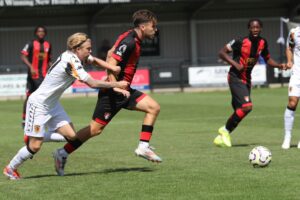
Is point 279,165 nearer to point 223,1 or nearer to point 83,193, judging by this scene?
point 83,193

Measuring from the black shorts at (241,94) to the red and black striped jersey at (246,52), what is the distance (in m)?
0.09

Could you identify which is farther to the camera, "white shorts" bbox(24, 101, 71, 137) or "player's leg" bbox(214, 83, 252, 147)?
"player's leg" bbox(214, 83, 252, 147)

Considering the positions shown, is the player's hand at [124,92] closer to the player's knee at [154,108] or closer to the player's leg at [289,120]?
the player's knee at [154,108]

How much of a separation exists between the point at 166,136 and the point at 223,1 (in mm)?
29192

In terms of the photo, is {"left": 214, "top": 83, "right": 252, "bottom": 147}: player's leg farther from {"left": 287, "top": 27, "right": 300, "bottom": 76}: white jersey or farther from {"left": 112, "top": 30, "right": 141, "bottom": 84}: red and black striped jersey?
{"left": 112, "top": 30, "right": 141, "bottom": 84}: red and black striped jersey

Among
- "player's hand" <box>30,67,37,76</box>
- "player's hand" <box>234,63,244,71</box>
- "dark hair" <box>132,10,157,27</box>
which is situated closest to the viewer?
"dark hair" <box>132,10,157,27</box>

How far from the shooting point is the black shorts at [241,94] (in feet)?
46.5

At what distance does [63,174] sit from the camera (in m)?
10.4

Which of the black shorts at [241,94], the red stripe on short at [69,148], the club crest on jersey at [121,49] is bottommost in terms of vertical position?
the black shorts at [241,94]

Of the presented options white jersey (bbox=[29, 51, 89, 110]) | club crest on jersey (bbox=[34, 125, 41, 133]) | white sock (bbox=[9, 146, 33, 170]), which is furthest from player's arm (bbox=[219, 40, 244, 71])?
white sock (bbox=[9, 146, 33, 170])

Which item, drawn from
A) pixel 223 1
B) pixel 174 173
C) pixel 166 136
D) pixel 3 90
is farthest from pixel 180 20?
pixel 174 173

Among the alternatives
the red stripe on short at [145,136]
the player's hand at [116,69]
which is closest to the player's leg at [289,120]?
the red stripe on short at [145,136]

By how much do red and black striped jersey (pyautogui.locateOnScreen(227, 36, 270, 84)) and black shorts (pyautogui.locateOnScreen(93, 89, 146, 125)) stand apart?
4039 mm

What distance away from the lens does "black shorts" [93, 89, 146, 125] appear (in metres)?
10.5
